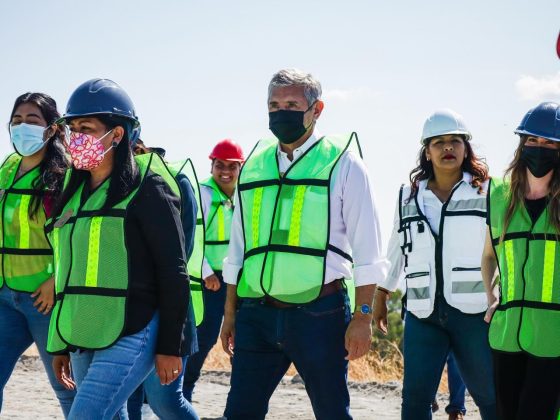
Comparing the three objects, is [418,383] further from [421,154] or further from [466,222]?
[421,154]

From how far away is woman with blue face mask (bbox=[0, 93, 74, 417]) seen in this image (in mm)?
5996

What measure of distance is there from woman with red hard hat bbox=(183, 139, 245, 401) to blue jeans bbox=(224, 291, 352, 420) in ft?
11.1

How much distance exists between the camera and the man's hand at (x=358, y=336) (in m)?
4.86

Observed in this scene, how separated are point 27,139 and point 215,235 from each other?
343 centimetres

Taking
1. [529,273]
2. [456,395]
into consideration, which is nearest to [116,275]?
[529,273]

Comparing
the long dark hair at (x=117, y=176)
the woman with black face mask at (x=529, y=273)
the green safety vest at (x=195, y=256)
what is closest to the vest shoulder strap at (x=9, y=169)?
the green safety vest at (x=195, y=256)

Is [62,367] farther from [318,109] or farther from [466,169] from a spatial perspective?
[466,169]

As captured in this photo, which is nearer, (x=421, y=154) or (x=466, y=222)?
(x=466, y=222)

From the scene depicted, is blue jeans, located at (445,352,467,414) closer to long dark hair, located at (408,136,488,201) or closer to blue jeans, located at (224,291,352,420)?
long dark hair, located at (408,136,488,201)

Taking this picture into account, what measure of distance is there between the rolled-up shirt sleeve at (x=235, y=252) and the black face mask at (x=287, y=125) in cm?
41

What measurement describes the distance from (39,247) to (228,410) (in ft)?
6.01

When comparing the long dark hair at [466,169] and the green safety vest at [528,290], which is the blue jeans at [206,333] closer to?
the long dark hair at [466,169]

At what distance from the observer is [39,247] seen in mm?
6242

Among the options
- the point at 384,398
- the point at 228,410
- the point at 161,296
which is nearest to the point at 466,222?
the point at 228,410
